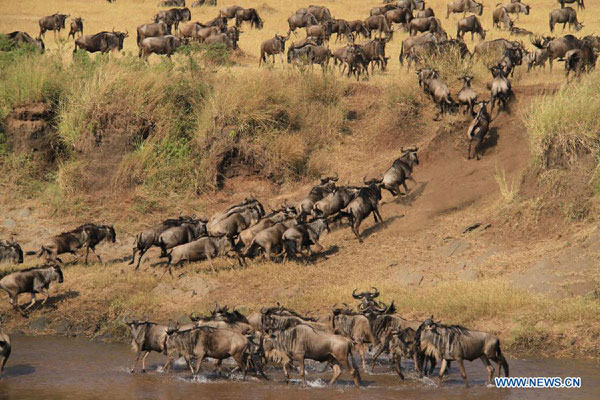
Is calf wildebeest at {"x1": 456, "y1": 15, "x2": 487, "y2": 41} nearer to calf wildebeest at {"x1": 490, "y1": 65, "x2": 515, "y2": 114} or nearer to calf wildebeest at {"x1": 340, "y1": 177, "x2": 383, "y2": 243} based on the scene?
calf wildebeest at {"x1": 490, "y1": 65, "x2": 515, "y2": 114}

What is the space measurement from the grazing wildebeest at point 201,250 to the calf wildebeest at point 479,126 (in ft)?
19.9

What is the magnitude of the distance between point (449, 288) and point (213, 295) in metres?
3.84

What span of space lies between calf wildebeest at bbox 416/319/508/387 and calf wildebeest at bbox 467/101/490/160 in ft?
29.3

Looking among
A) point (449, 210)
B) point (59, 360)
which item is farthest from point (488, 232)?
point (59, 360)

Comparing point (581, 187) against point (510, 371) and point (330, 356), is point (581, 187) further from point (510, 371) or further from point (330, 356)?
point (330, 356)

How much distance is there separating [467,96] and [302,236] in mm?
6258

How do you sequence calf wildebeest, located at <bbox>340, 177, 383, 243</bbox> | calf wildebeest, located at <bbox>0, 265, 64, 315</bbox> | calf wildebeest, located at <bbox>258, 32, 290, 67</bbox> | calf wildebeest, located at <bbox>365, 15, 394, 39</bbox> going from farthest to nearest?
calf wildebeest, located at <bbox>365, 15, 394, 39</bbox> → calf wildebeest, located at <bbox>258, 32, 290, 67</bbox> → calf wildebeest, located at <bbox>340, 177, 383, 243</bbox> → calf wildebeest, located at <bbox>0, 265, 64, 315</bbox>

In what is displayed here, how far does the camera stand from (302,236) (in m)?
17.4

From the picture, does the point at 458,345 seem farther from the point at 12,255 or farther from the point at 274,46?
the point at 274,46

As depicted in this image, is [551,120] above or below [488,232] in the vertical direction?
above

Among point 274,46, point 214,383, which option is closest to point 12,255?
point 214,383

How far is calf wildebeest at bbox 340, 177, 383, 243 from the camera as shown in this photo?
727 inches

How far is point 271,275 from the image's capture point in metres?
16.9

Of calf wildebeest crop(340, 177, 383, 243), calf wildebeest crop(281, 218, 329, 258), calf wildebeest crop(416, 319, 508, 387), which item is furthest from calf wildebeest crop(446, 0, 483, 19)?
calf wildebeest crop(416, 319, 508, 387)
